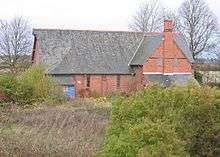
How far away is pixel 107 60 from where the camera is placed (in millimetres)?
52344

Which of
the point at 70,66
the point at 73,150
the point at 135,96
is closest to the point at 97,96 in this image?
the point at 70,66

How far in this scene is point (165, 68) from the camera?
52594 mm

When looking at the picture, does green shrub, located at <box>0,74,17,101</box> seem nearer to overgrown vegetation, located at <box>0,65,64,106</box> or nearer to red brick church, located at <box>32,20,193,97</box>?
overgrown vegetation, located at <box>0,65,64,106</box>

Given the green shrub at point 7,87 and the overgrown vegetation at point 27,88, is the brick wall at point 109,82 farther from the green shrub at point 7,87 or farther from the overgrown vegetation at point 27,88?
the green shrub at point 7,87

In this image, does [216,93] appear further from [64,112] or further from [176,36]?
[176,36]

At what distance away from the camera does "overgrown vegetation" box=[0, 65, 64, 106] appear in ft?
135

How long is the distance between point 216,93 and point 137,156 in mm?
4614

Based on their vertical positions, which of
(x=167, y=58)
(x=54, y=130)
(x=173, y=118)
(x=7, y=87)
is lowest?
(x=54, y=130)

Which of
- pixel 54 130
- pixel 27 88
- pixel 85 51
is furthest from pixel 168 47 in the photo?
pixel 54 130

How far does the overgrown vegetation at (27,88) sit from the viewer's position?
1618 inches

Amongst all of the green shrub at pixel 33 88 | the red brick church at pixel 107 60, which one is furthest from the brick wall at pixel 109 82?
the green shrub at pixel 33 88

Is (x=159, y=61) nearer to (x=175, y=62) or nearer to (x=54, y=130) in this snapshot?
(x=175, y=62)

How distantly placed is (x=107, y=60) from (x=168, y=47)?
6030 millimetres

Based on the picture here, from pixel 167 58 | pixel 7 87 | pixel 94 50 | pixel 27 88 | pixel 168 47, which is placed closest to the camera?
pixel 7 87
